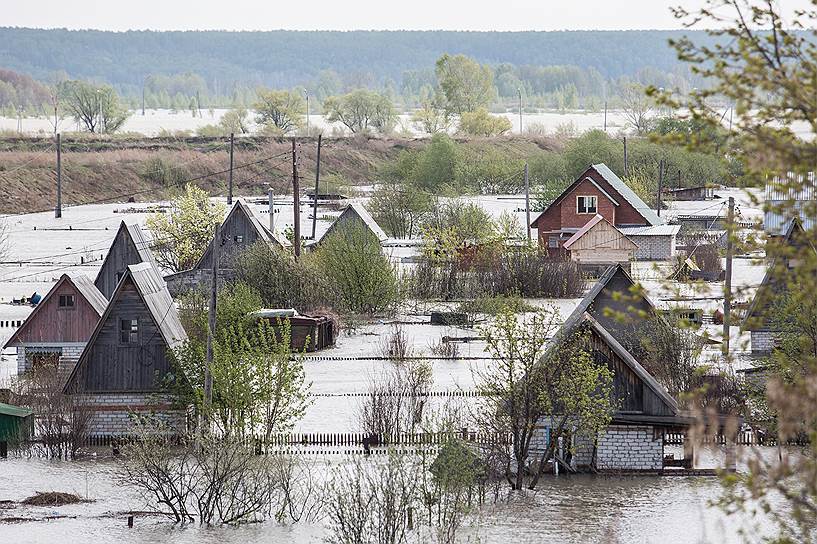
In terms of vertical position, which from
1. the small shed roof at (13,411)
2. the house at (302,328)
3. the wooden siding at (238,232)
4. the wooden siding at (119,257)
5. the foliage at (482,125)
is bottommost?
the small shed roof at (13,411)

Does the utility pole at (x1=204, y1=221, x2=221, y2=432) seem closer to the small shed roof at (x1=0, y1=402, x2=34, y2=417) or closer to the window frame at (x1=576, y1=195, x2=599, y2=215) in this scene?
the small shed roof at (x1=0, y1=402, x2=34, y2=417)

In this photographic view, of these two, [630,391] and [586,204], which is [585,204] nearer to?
[586,204]

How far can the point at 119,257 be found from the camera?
3769 cm

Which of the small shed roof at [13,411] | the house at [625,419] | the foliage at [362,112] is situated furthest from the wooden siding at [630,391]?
the foliage at [362,112]

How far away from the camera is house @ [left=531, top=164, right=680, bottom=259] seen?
5700cm

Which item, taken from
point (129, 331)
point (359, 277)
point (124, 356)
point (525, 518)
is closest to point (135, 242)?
point (359, 277)

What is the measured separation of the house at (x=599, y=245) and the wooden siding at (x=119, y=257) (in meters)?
21.6

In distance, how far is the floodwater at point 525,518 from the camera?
1984cm

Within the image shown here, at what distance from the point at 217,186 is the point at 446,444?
7864 centimetres

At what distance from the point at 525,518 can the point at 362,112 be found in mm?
142383

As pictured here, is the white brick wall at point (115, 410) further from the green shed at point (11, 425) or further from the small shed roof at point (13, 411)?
the green shed at point (11, 425)

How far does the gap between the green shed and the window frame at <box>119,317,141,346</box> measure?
7.29 ft

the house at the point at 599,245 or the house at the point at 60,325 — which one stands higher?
the house at the point at 599,245

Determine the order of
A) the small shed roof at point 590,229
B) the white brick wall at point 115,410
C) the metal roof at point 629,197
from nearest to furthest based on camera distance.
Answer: the white brick wall at point 115,410 < the small shed roof at point 590,229 < the metal roof at point 629,197
